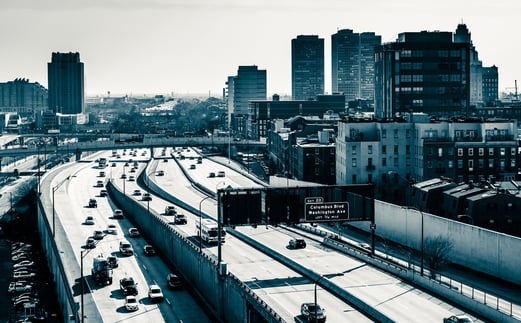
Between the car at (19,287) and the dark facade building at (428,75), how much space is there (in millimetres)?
92311

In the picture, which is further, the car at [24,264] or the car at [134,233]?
the car at [134,233]

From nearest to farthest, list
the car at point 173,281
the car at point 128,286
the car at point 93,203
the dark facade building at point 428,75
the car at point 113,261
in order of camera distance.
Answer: the car at point 128,286 < the car at point 173,281 < the car at point 113,261 < the car at point 93,203 < the dark facade building at point 428,75

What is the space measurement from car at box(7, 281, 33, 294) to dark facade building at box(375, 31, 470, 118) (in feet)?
303

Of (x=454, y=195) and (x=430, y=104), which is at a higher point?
(x=430, y=104)

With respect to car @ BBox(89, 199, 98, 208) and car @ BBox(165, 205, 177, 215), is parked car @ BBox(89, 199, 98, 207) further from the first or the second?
car @ BBox(165, 205, 177, 215)

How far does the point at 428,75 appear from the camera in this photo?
16088 centimetres

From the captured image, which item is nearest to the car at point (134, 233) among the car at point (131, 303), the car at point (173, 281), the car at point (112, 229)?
the car at point (112, 229)

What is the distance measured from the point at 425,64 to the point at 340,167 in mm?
44429

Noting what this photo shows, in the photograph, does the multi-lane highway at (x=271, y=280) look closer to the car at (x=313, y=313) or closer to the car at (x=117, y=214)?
the car at (x=313, y=313)

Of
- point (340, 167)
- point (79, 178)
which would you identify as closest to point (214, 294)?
point (340, 167)

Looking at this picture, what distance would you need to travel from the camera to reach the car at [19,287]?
86812mm

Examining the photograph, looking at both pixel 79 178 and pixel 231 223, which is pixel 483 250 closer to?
pixel 231 223

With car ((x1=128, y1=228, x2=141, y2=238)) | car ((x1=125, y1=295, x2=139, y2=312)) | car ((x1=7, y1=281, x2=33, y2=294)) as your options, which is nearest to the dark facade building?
car ((x1=128, y1=228, x2=141, y2=238))

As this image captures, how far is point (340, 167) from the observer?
126 metres
